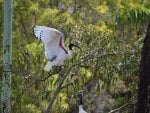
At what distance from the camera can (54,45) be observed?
367 centimetres

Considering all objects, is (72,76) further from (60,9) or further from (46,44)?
(60,9)

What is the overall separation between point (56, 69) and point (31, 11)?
145 inches

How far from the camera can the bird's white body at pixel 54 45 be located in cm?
360

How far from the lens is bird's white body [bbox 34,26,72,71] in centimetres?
360

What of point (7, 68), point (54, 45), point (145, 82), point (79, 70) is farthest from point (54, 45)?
point (145, 82)

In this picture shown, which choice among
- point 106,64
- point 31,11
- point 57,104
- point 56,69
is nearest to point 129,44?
point 106,64

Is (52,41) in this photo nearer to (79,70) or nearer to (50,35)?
(50,35)

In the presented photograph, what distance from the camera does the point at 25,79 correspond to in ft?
13.5

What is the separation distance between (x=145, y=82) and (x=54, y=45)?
1.35 m

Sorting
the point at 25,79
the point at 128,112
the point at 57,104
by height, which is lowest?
the point at 57,104

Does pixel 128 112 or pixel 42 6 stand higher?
pixel 42 6

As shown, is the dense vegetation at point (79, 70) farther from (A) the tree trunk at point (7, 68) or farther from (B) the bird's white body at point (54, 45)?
(B) the bird's white body at point (54, 45)

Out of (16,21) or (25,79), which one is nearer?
(25,79)

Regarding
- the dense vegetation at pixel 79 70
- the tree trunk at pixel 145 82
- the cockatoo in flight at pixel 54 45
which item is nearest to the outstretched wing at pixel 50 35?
the cockatoo in flight at pixel 54 45
